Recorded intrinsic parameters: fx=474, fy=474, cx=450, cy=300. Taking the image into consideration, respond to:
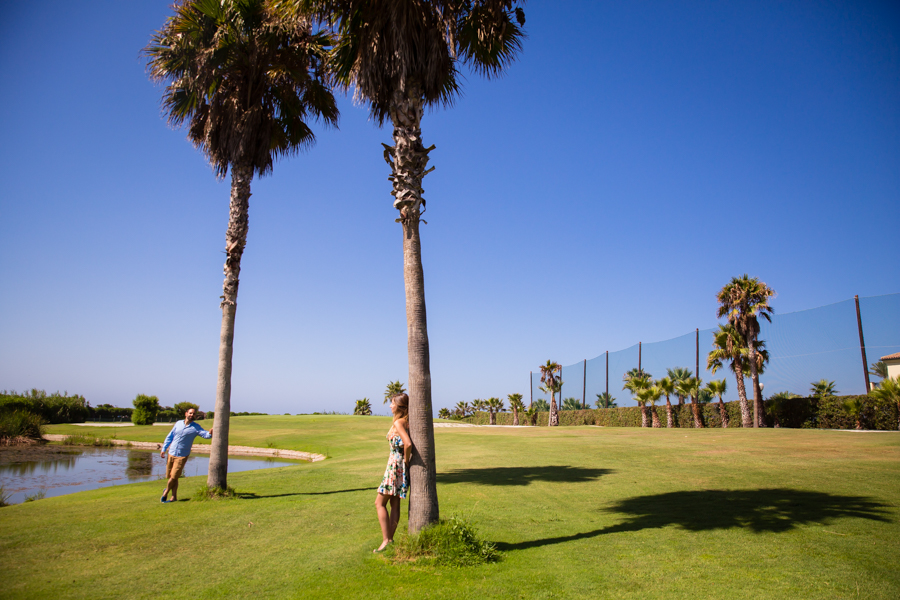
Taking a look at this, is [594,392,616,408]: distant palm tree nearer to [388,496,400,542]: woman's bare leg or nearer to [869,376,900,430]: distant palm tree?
[869,376,900,430]: distant palm tree

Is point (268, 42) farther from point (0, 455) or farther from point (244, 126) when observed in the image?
point (0, 455)

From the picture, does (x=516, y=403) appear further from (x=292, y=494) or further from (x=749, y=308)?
(x=292, y=494)

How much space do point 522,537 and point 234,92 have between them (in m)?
12.1

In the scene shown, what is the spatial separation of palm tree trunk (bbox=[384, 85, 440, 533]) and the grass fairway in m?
0.96

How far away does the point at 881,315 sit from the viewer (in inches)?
1316

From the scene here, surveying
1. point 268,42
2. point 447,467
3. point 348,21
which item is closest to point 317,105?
point 268,42

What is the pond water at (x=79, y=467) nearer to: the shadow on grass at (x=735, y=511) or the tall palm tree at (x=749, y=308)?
the shadow on grass at (x=735, y=511)

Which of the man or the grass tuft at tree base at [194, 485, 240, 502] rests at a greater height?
the man

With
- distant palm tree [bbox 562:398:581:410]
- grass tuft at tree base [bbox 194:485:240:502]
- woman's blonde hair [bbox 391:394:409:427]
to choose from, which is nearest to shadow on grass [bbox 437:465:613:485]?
grass tuft at tree base [bbox 194:485:240:502]

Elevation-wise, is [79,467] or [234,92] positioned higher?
[234,92]

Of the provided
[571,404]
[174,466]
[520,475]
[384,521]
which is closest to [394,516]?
[384,521]

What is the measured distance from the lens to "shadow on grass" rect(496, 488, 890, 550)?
738 cm

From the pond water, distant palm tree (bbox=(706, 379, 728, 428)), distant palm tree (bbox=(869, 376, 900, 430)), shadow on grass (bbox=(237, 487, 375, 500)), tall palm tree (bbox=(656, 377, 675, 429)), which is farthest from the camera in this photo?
tall palm tree (bbox=(656, 377, 675, 429))

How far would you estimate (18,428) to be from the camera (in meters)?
27.0
